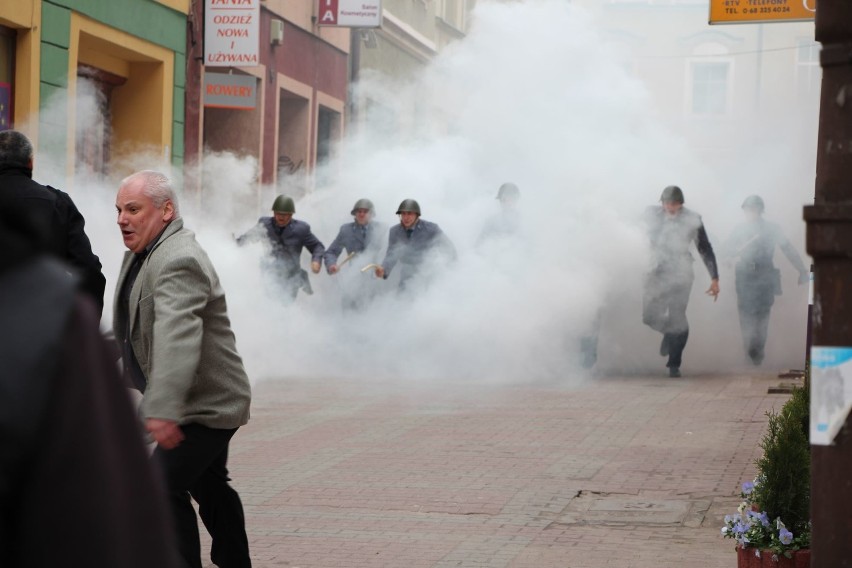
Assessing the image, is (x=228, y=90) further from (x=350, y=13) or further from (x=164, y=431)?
(x=164, y=431)

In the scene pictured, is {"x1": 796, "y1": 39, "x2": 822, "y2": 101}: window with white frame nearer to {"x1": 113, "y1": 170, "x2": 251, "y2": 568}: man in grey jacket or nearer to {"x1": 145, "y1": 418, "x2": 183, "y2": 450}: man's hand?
{"x1": 113, "y1": 170, "x2": 251, "y2": 568}: man in grey jacket

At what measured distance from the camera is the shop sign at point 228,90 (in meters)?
19.2

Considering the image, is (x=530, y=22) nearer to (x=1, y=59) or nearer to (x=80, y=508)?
(x=1, y=59)

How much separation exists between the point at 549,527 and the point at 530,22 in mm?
14207

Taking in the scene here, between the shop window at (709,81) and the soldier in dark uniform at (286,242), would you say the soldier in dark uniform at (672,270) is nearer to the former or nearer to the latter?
the soldier in dark uniform at (286,242)

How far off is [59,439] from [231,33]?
1763 centimetres

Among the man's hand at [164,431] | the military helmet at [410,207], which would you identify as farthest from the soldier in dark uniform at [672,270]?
the man's hand at [164,431]

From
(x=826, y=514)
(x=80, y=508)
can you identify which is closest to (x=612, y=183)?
(x=826, y=514)

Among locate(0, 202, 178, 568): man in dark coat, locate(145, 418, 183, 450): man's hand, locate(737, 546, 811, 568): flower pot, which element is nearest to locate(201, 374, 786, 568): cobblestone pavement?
locate(737, 546, 811, 568): flower pot

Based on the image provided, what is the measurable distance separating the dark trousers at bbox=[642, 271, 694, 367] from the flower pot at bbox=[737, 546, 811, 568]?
31.8 feet

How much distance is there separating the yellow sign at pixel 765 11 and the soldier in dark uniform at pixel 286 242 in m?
5.81

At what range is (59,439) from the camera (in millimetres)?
1336

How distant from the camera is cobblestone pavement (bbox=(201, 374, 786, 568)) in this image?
256 inches

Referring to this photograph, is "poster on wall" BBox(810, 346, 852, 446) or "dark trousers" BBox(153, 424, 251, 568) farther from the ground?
"poster on wall" BBox(810, 346, 852, 446)
